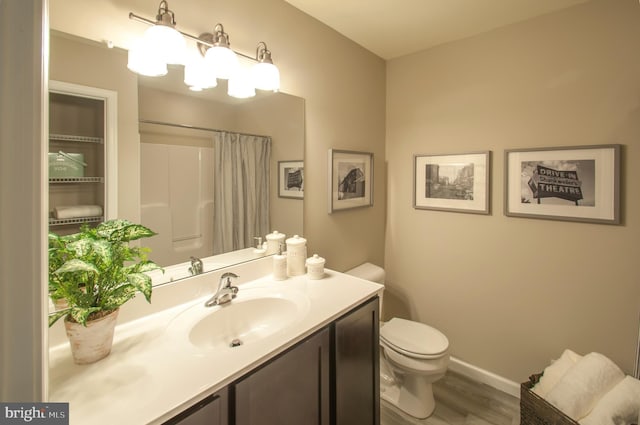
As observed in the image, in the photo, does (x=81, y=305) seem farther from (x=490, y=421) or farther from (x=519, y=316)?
(x=519, y=316)

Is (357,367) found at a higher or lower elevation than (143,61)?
A: lower

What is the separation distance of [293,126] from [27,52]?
1.46 m

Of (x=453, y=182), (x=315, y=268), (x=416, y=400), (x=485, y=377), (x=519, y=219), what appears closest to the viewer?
(x=315, y=268)

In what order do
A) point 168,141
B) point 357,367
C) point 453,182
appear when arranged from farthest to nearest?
1. point 453,182
2. point 357,367
3. point 168,141

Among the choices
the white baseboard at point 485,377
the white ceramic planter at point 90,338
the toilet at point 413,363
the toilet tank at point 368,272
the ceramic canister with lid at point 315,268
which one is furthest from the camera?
the toilet tank at point 368,272

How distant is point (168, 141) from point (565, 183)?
220 centimetres

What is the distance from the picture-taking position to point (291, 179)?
175cm

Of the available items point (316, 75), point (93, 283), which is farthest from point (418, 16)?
point (93, 283)

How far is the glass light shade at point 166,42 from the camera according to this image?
1.08 m

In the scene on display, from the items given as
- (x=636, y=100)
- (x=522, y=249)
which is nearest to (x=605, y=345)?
(x=522, y=249)

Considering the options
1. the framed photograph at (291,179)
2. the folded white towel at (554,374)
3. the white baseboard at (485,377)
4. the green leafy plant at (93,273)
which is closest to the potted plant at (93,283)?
the green leafy plant at (93,273)

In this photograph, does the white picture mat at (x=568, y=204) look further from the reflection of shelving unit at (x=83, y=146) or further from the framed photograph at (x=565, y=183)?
the reflection of shelving unit at (x=83, y=146)

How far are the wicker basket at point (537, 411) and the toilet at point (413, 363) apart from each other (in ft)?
1.32

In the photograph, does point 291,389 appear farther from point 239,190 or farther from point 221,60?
point 221,60
